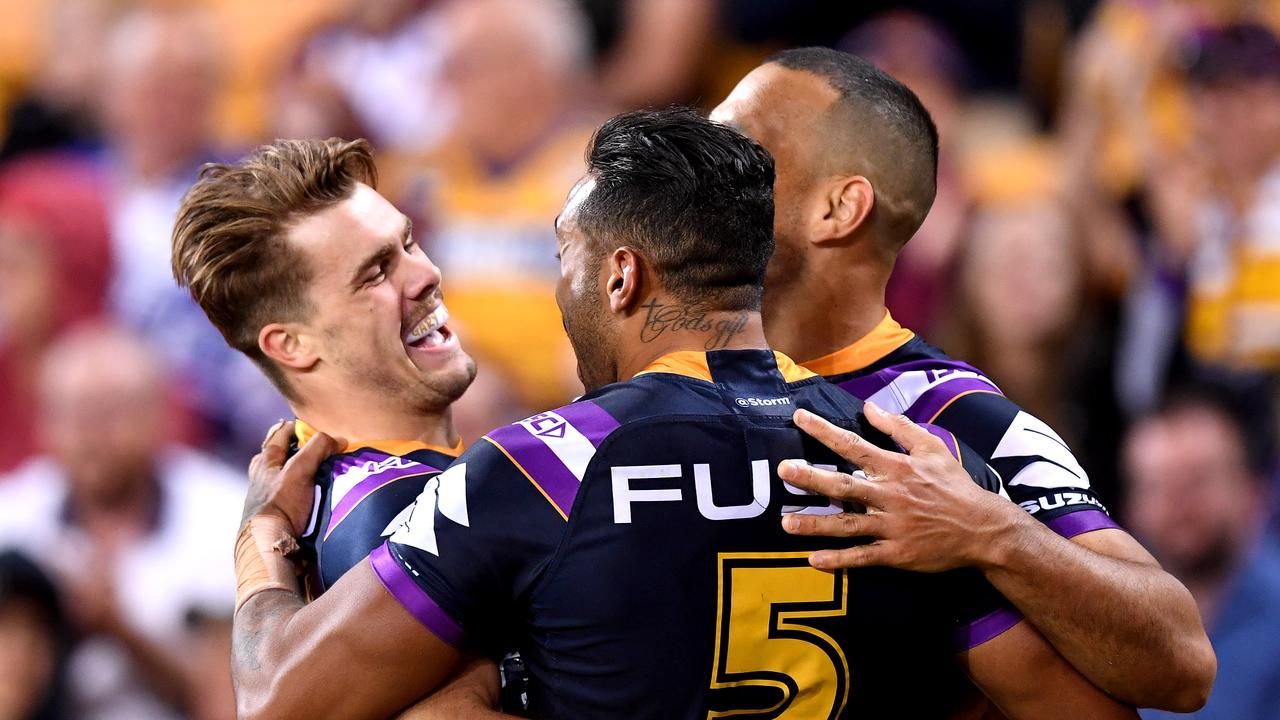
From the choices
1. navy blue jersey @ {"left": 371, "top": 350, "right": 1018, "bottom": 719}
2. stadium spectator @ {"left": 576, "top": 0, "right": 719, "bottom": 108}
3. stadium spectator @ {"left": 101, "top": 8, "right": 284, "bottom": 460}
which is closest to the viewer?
→ navy blue jersey @ {"left": 371, "top": 350, "right": 1018, "bottom": 719}

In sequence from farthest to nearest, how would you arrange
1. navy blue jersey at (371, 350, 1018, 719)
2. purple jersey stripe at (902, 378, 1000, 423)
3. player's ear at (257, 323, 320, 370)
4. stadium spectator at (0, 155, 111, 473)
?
stadium spectator at (0, 155, 111, 473), player's ear at (257, 323, 320, 370), purple jersey stripe at (902, 378, 1000, 423), navy blue jersey at (371, 350, 1018, 719)

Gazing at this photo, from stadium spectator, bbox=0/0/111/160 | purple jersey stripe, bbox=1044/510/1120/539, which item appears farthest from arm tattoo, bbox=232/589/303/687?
stadium spectator, bbox=0/0/111/160

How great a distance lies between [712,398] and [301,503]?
3.48 ft

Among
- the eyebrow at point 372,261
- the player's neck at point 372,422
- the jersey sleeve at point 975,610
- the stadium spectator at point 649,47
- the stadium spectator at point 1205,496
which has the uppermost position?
the stadium spectator at point 649,47

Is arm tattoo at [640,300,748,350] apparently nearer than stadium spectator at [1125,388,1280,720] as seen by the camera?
Yes

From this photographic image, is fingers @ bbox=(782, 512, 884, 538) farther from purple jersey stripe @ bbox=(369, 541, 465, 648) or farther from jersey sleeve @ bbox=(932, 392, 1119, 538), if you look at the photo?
purple jersey stripe @ bbox=(369, 541, 465, 648)

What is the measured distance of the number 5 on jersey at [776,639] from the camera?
265cm

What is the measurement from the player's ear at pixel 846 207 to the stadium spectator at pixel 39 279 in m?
6.06

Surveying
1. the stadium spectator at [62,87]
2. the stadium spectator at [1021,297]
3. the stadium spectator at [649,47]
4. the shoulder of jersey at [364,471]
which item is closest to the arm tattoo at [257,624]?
the shoulder of jersey at [364,471]

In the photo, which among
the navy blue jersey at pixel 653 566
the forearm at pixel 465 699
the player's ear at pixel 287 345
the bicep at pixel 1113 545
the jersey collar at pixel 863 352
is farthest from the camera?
the player's ear at pixel 287 345

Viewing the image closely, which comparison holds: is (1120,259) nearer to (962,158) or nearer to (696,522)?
(962,158)

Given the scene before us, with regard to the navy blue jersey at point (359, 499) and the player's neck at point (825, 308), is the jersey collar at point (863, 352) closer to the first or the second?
the player's neck at point (825, 308)

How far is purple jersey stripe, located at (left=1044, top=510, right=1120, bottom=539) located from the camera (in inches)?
119

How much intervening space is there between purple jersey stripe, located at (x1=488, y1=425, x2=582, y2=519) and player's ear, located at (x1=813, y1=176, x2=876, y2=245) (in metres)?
1.10
